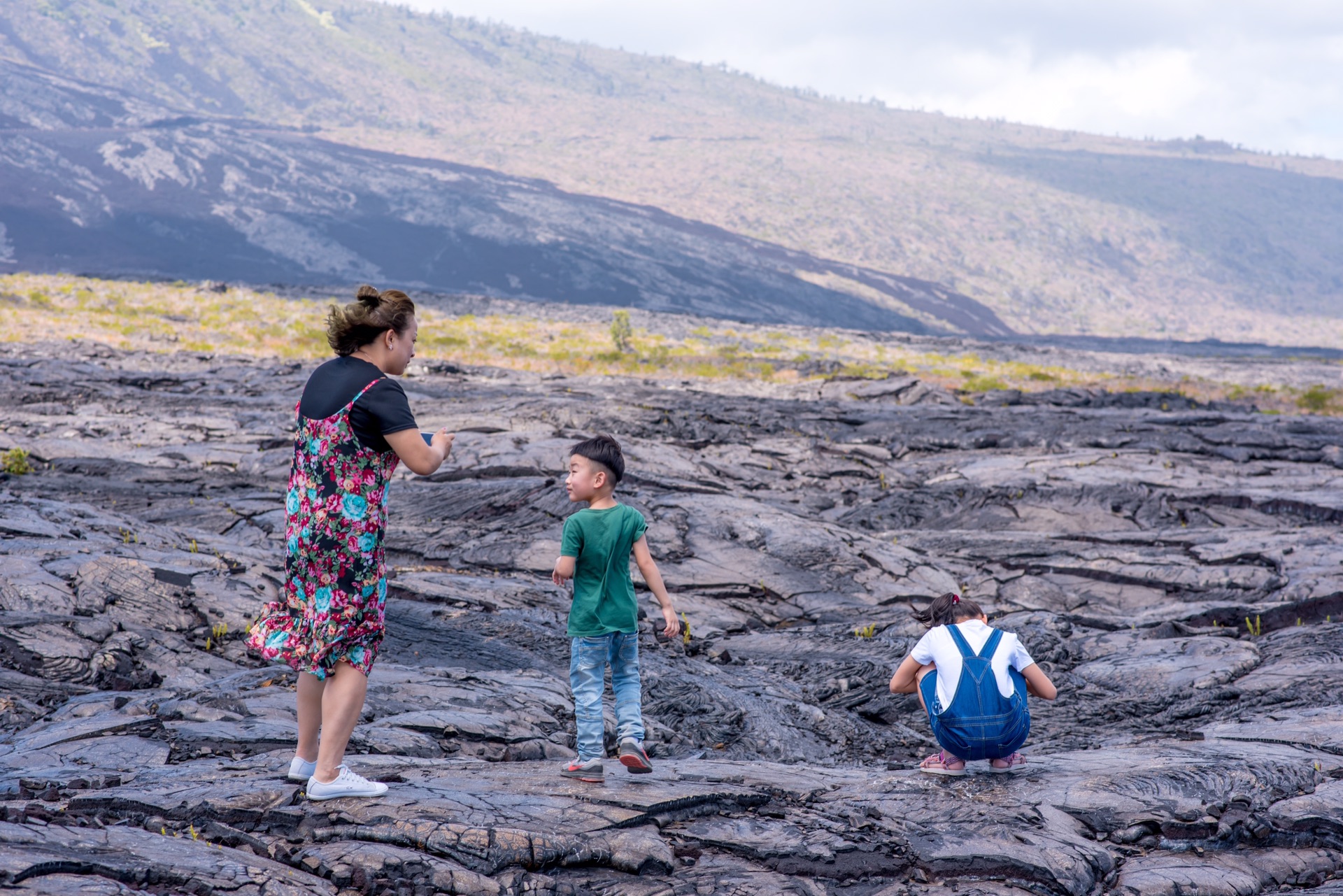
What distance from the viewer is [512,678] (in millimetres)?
7504

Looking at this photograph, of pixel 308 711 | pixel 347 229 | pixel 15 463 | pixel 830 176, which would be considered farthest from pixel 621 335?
pixel 830 176

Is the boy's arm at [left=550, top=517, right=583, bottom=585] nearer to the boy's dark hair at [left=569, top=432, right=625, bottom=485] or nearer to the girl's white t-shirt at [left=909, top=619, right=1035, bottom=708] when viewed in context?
the boy's dark hair at [left=569, top=432, right=625, bottom=485]

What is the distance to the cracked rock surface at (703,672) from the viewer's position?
411 cm

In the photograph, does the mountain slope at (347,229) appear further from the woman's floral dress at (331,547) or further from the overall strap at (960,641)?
the woman's floral dress at (331,547)

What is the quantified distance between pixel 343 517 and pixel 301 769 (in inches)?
47.5

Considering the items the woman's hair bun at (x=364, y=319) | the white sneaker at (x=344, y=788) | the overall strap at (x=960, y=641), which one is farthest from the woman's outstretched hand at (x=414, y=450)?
the overall strap at (x=960, y=641)

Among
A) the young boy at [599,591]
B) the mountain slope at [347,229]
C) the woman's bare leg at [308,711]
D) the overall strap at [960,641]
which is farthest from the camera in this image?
the mountain slope at [347,229]

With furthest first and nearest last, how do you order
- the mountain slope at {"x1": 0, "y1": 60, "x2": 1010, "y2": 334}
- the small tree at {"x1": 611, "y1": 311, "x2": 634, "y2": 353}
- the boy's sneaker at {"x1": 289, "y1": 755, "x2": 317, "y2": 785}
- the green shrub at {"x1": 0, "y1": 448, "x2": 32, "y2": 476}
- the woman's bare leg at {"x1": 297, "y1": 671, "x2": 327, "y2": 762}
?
A: 1. the mountain slope at {"x1": 0, "y1": 60, "x2": 1010, "y2": 334}
2. the small tree at {"x1": 611, "y1": 311, "x2": 634, "y2": 353}
3. the green shrub at {"x1": 0, "y1": 448, "x2": 32, "y2": 476}
4. the boy's sneaker at {"x1": 289, "y1": 755, "x2": 317, "y2": 785}
5. the woman's bare leg at {"x1": 297, "y1": 671, "x2": 327, "y2": 762}

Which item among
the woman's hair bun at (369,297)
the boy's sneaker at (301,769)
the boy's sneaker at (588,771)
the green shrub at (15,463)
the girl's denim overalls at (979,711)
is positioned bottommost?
the green shrub at (15,463)

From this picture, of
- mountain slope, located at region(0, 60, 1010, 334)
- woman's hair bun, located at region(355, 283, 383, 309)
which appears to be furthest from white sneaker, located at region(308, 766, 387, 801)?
mountain slope, located at region(0, 60, 1010, 334)

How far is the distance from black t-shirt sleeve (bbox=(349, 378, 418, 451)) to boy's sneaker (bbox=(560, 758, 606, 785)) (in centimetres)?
187

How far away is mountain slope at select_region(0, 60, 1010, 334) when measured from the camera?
255ft

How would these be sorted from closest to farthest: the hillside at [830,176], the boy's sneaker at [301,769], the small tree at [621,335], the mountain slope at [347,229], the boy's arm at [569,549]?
the boy's sneaker at [301,769] → the boy's arm at [569,549] → the small tree at [621,335] → the mountain slope at [347,229] → the hillside at [830,176]

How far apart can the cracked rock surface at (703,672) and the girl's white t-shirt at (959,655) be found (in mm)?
527
